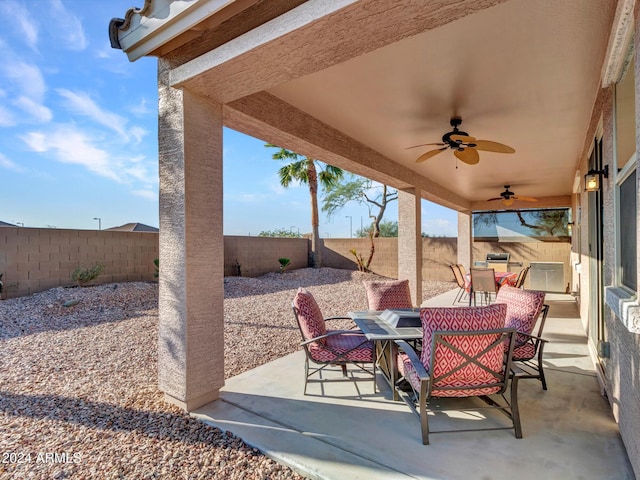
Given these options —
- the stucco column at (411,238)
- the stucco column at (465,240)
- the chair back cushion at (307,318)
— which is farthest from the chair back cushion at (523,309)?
the stucco column at (465,240)

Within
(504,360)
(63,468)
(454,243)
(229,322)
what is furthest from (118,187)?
(504,360)

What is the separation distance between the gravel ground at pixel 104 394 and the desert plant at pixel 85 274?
2.08 feet

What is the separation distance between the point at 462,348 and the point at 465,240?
9.93 meters

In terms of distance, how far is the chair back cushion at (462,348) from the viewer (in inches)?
87.2

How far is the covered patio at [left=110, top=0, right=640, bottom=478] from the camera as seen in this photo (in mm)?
1993

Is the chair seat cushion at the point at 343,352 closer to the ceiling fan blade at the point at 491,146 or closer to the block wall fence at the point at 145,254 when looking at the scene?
the ceiling fan blade at the point at 491,146

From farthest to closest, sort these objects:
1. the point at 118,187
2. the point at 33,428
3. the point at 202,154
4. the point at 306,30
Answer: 1. the point at 118,187
2. the point at 202,154
3. the point at 33,428
4. the point at 306,30

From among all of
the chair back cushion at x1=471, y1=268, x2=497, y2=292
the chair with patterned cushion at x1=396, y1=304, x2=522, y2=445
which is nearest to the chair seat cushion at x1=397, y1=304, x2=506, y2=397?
the chair with patterned cushion at x1=396, y1=304, x2=522, y2=445

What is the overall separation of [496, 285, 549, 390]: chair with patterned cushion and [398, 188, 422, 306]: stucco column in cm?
321

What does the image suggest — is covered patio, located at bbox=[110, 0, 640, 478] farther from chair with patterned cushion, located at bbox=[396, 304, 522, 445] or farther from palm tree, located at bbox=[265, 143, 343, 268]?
palm tree, located at bbox=[265, 143, 343, 268]

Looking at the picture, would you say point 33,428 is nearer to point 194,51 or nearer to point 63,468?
point 63,468

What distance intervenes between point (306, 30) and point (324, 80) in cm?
118

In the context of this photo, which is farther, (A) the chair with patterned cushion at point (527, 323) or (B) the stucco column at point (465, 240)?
(B) the stucco column at point (465, 240)

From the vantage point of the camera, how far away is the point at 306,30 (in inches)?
76.3
